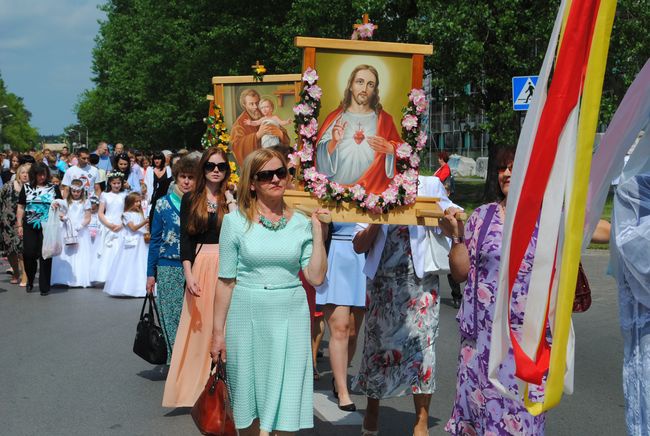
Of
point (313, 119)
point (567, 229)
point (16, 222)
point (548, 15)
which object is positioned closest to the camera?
point (567, 229)

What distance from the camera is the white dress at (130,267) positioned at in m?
14.1

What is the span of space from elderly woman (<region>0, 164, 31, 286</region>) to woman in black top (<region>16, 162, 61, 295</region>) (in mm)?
520

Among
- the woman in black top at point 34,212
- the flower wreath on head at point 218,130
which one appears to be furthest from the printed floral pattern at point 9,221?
the flower wreath on head at point 218,130

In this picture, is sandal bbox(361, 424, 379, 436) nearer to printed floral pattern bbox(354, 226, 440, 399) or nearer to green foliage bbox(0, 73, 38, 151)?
printed floral pattern bbox(354, 226, 440, 399)

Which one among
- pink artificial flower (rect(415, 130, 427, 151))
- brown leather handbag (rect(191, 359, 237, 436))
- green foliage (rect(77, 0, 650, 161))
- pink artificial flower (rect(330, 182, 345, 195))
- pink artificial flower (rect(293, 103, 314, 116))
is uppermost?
green foliage (rect(77, 0, 650, 161))

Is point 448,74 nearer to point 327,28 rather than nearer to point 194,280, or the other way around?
point 327,28

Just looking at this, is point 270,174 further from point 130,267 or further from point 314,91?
→ point 130,267

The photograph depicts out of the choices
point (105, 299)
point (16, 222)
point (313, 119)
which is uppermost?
point (313, 119)

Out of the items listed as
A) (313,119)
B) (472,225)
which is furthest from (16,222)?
(472,225)

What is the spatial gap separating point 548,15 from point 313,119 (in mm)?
19750

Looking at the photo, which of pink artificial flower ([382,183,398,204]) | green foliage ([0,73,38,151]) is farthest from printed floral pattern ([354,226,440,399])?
green foliage ([0,73,38,151])

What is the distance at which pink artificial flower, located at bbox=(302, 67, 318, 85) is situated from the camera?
5.97 m

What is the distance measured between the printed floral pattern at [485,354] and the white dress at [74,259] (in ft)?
37.3

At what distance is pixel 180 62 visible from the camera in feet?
129
